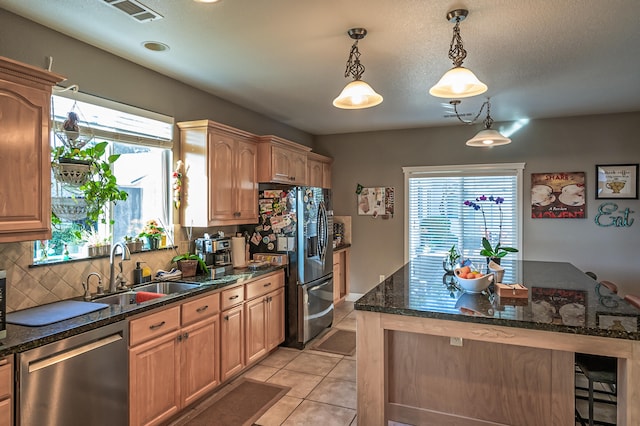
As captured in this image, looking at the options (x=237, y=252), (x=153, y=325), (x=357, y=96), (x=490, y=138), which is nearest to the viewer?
(x=357, y=96)

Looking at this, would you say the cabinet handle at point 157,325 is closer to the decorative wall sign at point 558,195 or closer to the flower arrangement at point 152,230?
the flower arrangement at point 152,230

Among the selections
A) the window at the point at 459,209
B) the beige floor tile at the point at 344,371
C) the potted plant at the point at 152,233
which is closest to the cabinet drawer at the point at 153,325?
the potted plant at the point at 152,233

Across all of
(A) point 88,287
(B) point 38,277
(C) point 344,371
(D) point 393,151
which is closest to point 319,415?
(C) point 344,371

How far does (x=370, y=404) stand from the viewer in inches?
85.7

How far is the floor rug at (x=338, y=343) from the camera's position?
3959 millimetres

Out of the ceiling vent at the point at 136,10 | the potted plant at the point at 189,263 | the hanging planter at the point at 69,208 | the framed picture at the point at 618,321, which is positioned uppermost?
the ceiling vent at the point at 136,10

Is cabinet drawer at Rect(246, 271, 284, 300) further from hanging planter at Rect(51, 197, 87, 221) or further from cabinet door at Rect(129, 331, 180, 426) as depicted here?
hanging planter at Rect(51, 197, 87, 221)

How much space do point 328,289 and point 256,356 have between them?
1.27m

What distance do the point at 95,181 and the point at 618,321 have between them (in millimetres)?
3118

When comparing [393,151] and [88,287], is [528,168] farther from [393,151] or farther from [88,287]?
[88,287]

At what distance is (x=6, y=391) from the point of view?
165 cm

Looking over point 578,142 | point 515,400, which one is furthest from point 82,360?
point 578,142

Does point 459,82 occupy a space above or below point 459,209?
above

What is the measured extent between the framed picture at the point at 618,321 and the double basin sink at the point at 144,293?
249 cm
